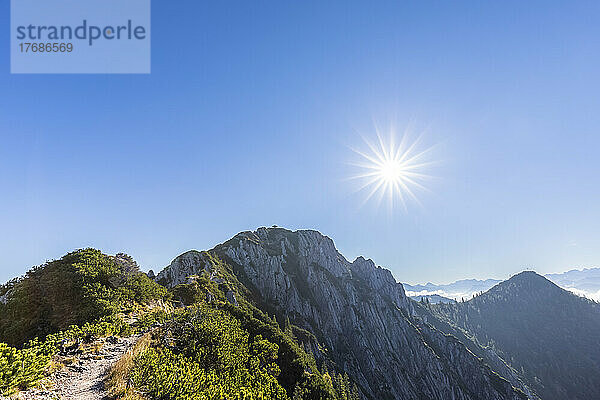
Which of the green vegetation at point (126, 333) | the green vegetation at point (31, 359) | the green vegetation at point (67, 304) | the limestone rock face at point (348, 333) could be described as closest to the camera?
the green vegetation at point (31, 359)

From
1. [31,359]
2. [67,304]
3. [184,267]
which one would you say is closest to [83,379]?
[31,359]

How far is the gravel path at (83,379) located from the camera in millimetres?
14630

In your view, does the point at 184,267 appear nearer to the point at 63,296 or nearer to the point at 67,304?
the point at 63,296

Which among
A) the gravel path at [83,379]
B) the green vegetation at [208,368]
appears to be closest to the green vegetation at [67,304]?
the gravel path at [83,379]

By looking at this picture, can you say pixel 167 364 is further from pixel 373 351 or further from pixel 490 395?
pixel 490 395

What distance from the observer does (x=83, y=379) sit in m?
16.9

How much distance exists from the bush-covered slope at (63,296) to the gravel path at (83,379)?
809cm

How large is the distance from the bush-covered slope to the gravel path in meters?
8.09

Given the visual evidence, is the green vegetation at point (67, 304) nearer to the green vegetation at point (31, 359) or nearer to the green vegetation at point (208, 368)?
the green vegetation at point (31, 359)

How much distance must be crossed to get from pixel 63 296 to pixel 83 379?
1715cm

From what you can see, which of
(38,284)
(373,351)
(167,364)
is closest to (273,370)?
(167,364)

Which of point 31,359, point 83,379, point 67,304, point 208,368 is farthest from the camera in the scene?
point 67,304

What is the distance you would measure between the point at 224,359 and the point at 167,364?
786 centimetres

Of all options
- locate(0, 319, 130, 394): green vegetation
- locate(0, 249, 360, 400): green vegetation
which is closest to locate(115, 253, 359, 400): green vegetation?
locate(0, 249, 360, 400): green vegetation
